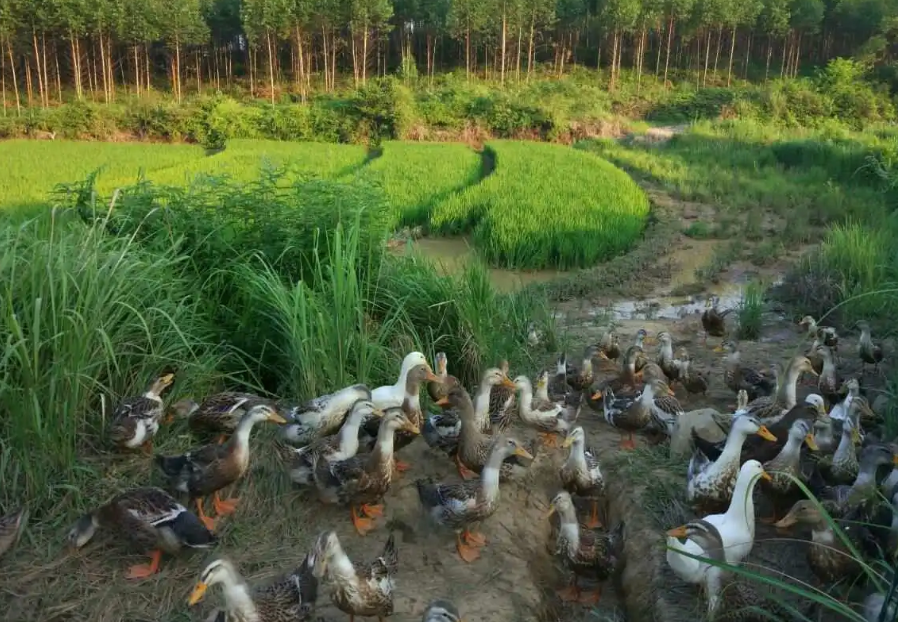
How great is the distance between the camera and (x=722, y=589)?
339cm

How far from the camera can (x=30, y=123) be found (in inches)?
1134

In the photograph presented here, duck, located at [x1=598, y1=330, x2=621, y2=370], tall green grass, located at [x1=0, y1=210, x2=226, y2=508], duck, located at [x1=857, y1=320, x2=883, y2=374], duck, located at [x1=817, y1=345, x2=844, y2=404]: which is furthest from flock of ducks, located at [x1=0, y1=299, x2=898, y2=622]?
duck, located at [x1=598, y1=330, x2=621, y2=370]

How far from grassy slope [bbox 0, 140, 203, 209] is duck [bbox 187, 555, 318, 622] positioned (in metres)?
14.2

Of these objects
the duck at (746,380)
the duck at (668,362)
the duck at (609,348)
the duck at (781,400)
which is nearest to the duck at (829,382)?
the duck at (746,380)

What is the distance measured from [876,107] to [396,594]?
40.4 meters

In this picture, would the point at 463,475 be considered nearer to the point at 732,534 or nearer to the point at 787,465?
the point at 732,534

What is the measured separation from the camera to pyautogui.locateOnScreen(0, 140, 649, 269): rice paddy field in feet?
42.3

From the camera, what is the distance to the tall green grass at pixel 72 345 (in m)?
4.01

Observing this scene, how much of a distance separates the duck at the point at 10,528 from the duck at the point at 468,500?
214 centimetres

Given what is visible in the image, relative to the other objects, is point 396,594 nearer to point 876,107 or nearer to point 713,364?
point 713,364

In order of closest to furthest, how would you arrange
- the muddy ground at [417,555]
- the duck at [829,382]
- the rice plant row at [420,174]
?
the muddy ground at [417,555], the duck at [829,382], the rice plant row at [420,174]

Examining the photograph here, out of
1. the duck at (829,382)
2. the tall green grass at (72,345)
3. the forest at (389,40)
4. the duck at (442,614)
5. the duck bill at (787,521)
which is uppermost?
the forest at (389,40)

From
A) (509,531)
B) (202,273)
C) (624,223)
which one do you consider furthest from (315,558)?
(624,223)

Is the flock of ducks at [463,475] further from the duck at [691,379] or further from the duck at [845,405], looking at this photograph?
the duck at [691,379]
